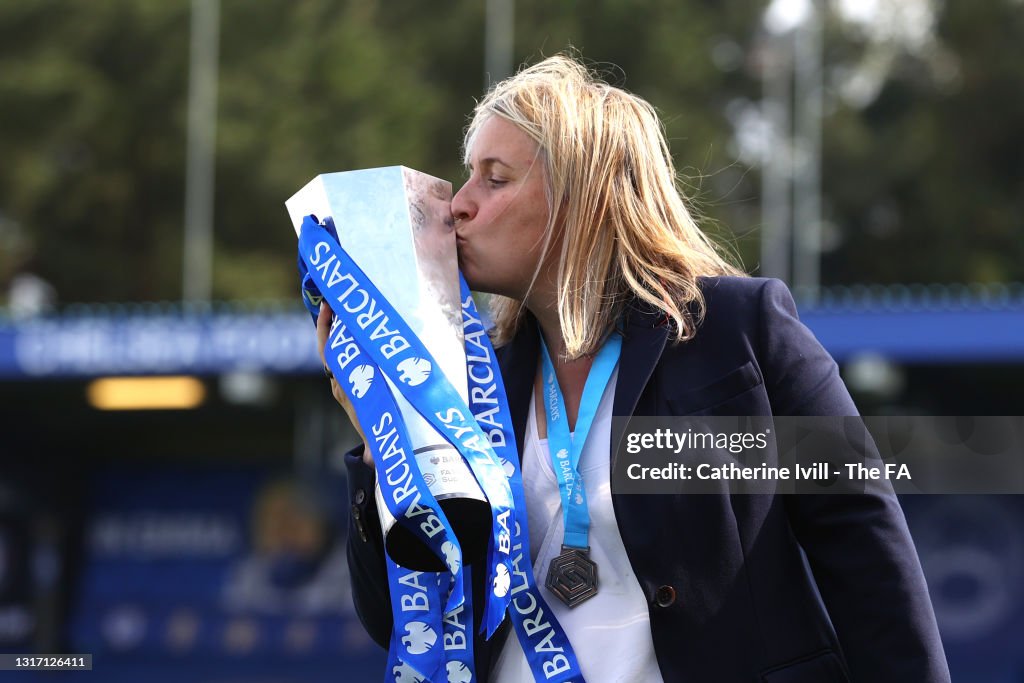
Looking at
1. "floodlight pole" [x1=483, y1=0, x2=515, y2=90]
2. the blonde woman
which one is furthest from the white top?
"floodlight pole" [x1=483, y1=0, x2=515, y2=90]

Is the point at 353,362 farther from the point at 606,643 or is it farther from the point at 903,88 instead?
the point at 903,88

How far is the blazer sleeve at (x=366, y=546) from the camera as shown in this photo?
2232 millimetres

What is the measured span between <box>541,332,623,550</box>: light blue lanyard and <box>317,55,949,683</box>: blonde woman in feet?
0.04

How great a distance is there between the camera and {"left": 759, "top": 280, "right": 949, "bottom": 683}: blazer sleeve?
6.66 feet

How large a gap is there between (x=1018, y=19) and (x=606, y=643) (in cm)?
2678

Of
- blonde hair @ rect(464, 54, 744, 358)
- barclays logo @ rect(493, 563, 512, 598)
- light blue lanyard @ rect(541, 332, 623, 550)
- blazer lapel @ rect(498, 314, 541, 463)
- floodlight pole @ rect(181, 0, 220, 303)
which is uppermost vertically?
floodlight pole @ rect(181, 0, 220, 303)

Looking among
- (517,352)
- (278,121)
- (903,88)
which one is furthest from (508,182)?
(903,88)

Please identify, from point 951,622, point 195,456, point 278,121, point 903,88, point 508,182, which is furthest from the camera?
point 903,88

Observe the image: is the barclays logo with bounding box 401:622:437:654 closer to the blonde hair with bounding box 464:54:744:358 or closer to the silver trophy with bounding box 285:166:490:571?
the silver trophy with bounding box 285:166:490:571

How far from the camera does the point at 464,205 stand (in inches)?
92.0

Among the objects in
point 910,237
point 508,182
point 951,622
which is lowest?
point 508,182

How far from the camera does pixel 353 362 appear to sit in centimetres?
221

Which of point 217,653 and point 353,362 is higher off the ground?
point 217,653

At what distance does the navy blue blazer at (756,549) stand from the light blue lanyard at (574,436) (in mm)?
43
